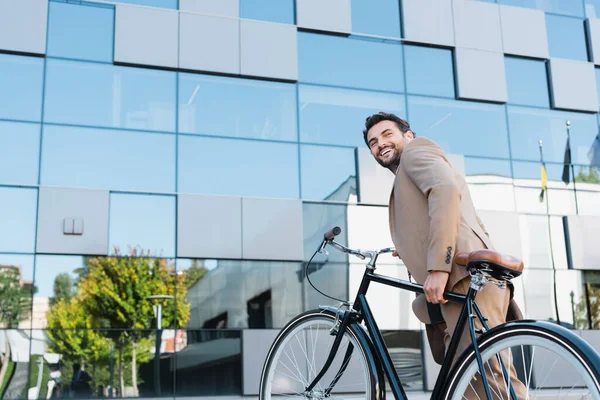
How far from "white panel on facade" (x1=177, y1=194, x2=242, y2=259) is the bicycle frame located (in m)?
9.14

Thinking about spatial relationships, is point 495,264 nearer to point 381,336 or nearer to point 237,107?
point 381,336

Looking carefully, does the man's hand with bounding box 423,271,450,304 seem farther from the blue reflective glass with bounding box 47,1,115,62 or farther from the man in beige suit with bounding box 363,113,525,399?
the blue reflective glass with bounding box 47,1,115,62

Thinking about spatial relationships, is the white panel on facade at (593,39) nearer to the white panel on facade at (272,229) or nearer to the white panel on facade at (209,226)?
the white panel on facade at (272,229)

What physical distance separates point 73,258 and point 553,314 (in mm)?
9248

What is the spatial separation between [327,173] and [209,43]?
128 inches

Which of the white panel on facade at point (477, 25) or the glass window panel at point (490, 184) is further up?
the white panel on facade at point (477, 25)

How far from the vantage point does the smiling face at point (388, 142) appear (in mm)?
3910

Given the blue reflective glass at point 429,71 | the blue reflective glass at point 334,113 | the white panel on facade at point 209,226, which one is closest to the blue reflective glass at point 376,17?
the blue reflective glass at point 429,71

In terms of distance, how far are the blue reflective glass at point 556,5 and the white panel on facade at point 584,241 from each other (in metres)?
4.76

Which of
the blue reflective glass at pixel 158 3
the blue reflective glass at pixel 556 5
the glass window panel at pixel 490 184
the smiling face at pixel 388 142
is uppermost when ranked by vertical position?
the blue reflective glass at pixel 556 5

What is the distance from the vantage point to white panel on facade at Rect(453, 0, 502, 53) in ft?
51.9

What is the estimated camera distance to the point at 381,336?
369 cm

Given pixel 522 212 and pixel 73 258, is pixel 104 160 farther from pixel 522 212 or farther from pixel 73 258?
pixel 522 212

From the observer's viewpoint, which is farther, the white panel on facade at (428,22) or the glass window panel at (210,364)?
the white panel on facade at (428,22)
